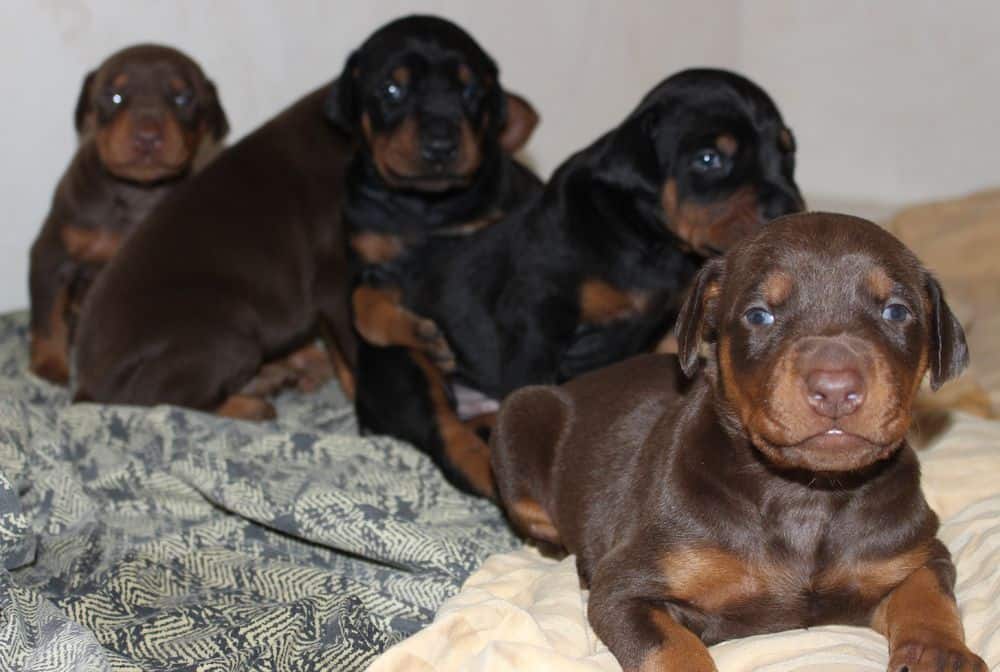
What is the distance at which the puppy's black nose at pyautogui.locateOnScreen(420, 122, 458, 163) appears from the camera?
4738mm

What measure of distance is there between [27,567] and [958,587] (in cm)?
258

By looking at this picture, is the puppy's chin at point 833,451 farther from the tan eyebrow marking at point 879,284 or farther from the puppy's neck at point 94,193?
the puppy's neck at point 94,193

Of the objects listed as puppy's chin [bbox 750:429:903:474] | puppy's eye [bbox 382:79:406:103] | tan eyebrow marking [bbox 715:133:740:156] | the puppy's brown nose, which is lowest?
puppy's chin [bbox 750:429:903:474]

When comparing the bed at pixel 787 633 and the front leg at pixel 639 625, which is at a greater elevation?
the front leg at pixel 639 625

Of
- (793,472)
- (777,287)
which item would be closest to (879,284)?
(777,287)

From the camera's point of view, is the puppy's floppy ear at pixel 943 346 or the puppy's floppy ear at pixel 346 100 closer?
the puppy's floppy ear at pixel 943 346

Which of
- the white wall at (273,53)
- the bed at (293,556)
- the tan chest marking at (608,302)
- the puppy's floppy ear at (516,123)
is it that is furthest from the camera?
the white wall at (273,53)

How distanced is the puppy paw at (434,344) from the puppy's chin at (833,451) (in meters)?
2.21

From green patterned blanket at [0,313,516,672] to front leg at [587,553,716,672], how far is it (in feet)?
2.11

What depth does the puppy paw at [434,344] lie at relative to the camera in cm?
482

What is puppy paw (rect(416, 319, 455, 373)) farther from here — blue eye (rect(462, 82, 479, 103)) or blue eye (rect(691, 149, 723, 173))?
blue eye (rect(691, 149, 723, 173))

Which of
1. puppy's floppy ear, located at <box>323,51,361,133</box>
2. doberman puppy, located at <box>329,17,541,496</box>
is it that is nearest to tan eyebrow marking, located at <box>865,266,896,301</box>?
doberman puppy, located at <box>329,17,541,496</box>

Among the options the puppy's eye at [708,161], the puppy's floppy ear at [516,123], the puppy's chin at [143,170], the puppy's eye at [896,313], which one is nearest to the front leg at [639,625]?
the puppy's eye at [896,313]

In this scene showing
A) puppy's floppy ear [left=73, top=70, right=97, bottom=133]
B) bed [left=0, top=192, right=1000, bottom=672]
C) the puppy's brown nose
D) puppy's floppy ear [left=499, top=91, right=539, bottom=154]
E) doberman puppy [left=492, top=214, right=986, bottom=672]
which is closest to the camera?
the puppy's brown nose
